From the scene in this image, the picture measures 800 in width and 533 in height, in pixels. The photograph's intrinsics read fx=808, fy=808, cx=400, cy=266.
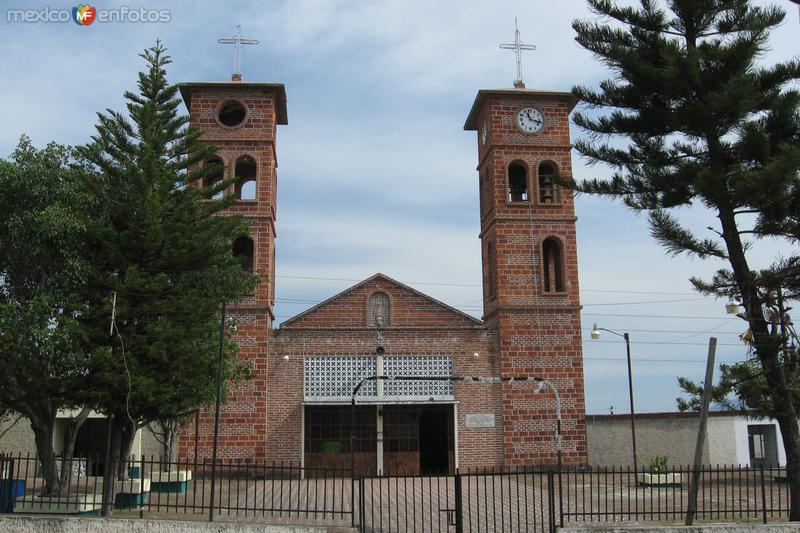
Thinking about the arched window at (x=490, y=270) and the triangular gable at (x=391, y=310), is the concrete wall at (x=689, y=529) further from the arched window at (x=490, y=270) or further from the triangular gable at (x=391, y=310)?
the arched window at (x=490, y=270)

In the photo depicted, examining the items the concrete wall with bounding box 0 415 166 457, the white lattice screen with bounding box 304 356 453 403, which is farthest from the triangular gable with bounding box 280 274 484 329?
the concrete wall with bounding box 0 415 166 457

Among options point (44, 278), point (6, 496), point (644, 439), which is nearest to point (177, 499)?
point (6, 496)

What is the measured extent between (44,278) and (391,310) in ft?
34.5

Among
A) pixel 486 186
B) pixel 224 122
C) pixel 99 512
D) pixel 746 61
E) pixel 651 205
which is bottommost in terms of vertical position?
pixel 99 512

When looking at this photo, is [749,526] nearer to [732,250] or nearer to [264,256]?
[732,250]

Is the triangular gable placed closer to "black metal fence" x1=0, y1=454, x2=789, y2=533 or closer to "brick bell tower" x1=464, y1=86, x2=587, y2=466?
"brick bell tower" x1=464, y1=86, x2=587, y2=466

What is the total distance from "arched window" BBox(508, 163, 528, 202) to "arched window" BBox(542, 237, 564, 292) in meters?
1.68

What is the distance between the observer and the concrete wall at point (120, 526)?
36.5 ft

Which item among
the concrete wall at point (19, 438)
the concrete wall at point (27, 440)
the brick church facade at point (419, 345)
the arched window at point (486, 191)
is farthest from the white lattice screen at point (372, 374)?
the concrete wall at point (19, 438)

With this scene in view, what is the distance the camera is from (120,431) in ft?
51.2

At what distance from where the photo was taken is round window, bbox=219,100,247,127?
24.7 meters

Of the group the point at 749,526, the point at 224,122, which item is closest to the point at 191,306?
the point at 749,526

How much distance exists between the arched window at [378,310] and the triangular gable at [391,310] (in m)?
0.12

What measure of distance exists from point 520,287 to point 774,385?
11.2 metres
